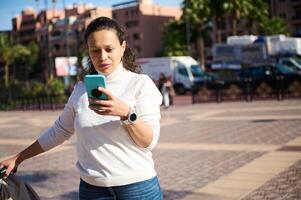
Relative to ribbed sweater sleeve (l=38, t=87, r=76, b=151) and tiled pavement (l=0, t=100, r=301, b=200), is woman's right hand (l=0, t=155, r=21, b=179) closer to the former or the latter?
ribbed sweater sleeve (l=38, t=87, r=76, b=151)

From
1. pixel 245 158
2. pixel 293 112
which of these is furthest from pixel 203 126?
pixel 245 158

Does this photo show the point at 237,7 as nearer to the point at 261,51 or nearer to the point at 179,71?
the point at 179,71

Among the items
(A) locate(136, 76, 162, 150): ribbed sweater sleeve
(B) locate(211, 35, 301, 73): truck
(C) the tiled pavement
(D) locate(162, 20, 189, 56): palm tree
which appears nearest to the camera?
(A) locate(136, 76, 162, 150): ribbed sweater sleeve

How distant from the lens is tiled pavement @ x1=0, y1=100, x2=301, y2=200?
5988 millimetres

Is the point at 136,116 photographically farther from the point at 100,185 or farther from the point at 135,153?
the point at 100,185

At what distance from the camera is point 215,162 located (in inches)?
307

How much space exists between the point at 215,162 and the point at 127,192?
5832mm

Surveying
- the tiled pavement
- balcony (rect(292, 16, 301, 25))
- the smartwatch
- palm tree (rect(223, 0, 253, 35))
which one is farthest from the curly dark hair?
balcony (rect(292, 16, 301, 25))

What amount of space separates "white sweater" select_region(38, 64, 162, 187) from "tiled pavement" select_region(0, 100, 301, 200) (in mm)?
3713

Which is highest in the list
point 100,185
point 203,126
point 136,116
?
point 136,116

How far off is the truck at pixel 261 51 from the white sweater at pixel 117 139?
2618cm

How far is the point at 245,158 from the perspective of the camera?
788 centimetres

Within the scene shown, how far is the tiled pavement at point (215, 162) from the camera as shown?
5.99m

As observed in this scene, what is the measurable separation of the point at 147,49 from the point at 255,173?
7677cm
